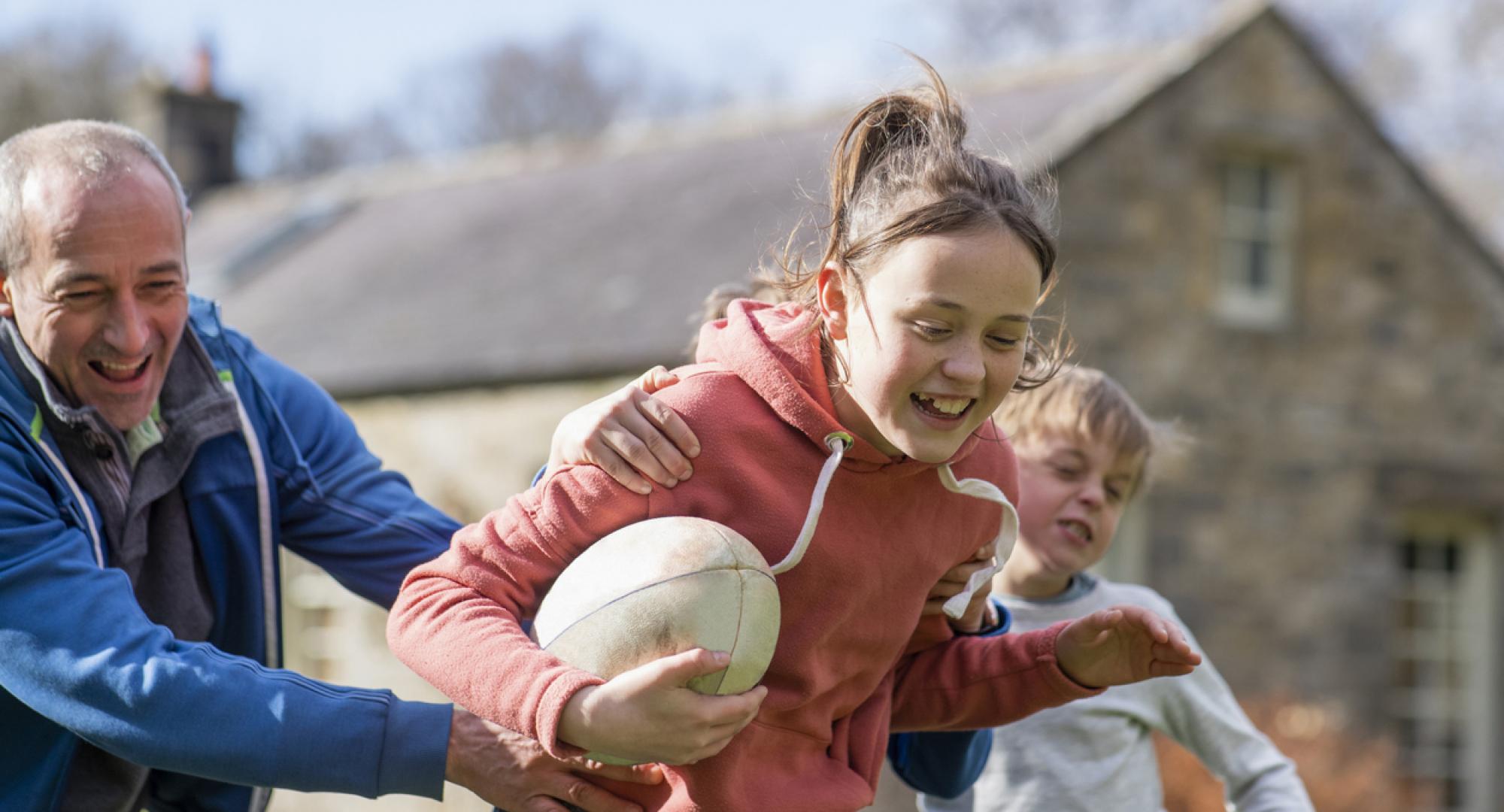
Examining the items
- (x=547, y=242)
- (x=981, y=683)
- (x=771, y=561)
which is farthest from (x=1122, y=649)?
(x=547, y=242)

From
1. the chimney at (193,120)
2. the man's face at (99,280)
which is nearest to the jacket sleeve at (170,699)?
the man's face at (99,280)

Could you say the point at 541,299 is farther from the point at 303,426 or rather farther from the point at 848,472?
the point at 848,472

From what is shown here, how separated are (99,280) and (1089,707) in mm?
2195

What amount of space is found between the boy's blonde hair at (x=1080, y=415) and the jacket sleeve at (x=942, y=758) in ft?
2.22

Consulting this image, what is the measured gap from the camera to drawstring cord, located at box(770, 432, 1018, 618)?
2537 mm

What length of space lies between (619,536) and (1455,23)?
97.4 feet

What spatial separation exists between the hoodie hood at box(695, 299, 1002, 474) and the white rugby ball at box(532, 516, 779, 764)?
26cm

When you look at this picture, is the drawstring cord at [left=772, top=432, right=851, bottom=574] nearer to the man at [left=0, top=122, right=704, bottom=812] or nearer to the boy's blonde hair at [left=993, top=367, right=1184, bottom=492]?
the man at [left=0, top=122, right=704, bottom=812]

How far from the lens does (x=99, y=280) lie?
289 centimetres

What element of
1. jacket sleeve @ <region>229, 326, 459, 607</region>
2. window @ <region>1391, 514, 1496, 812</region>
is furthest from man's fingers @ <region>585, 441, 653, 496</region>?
window @ <region>1391, 514, 1496, 812</region>

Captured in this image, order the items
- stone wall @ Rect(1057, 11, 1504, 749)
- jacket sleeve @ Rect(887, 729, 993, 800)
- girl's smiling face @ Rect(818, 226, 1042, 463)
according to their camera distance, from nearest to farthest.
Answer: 1. girl's smiling face @ Rect(818, 226, 1042, 463)
2. jacket sleeve @ Rect(887, 729, 993, 800)
3. stone wall @ Rect(1057, 11, 1504, 749)

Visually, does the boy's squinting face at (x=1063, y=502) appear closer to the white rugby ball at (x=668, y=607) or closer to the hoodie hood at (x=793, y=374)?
the hoodie hood at (x=793, y=374)

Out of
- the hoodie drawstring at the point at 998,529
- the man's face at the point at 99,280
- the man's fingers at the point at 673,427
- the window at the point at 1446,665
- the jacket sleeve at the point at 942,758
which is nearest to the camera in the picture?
the man's fingers at the point at 673,427

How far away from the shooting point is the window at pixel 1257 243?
41.2 feet
